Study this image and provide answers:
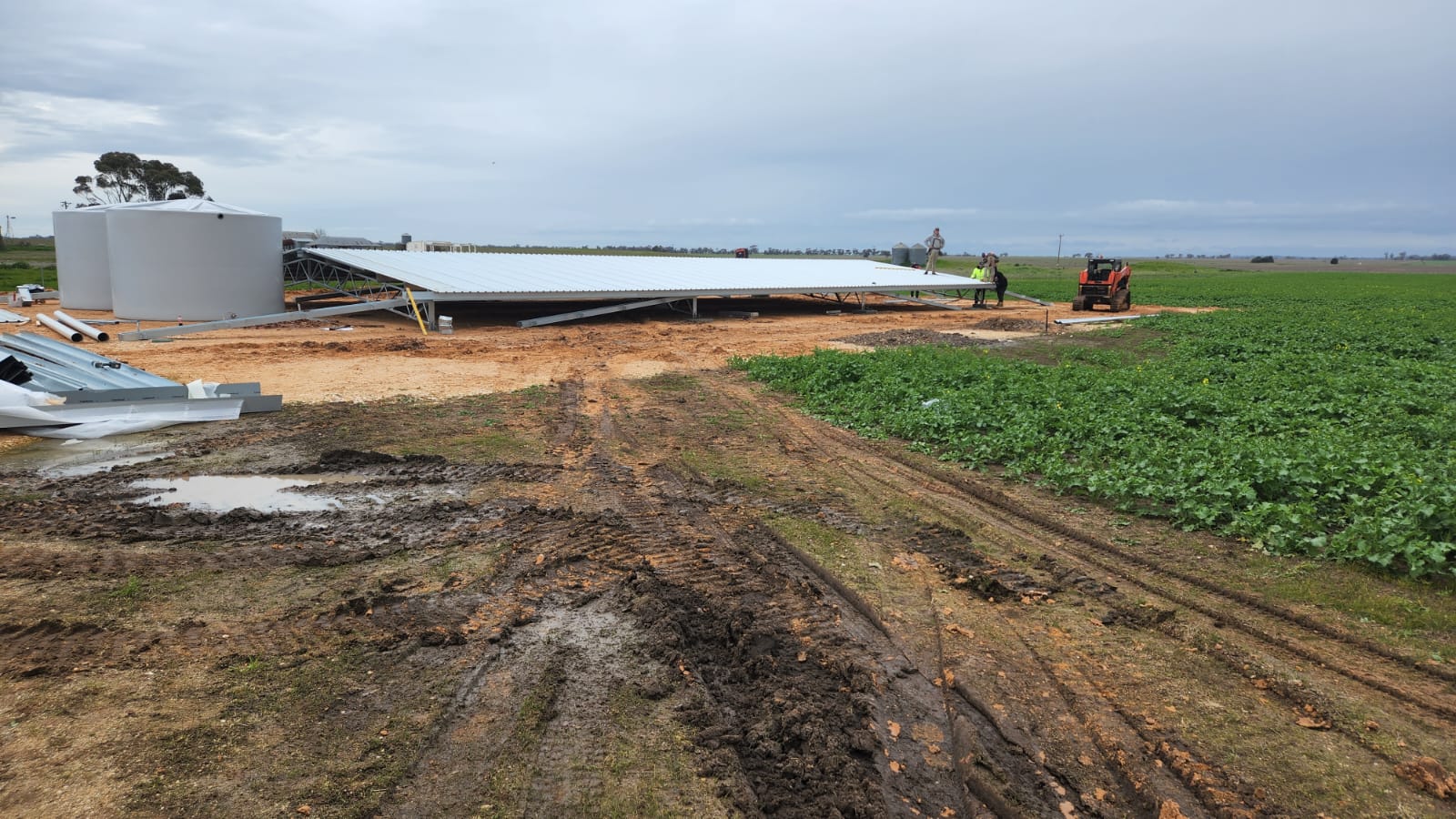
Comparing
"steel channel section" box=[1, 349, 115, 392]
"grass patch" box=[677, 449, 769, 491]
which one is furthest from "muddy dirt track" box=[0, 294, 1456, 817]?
"steel channel section" box=[1, 349, 115, 392]

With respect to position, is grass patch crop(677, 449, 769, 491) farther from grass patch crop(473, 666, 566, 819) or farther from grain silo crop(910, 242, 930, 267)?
grain silo crop(910, 242, 930, 267)

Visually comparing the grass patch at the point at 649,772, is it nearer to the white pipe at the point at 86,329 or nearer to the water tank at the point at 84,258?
the white pipe at the point at 86,329

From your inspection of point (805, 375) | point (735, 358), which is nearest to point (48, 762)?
point (805, 375)

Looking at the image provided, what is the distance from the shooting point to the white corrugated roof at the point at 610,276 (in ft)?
68.1

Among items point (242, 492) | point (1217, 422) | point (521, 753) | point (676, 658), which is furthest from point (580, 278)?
point (521, 753)

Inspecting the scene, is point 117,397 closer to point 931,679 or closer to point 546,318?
point 931,679

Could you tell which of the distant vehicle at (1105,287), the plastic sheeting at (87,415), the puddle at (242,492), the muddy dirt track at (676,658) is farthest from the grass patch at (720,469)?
the distant vehicle at (1105,287)

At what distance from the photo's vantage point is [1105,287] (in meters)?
28.3

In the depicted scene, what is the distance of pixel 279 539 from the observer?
600 cm

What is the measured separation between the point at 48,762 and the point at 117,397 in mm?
8348

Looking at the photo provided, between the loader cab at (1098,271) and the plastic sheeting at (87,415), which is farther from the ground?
the loader cab at (1098,271)

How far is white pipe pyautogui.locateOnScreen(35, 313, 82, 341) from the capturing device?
17358 millimetres

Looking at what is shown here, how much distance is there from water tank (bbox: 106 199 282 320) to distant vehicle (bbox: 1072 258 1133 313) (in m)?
28.4

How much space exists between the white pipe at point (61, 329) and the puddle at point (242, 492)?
13.6 m
